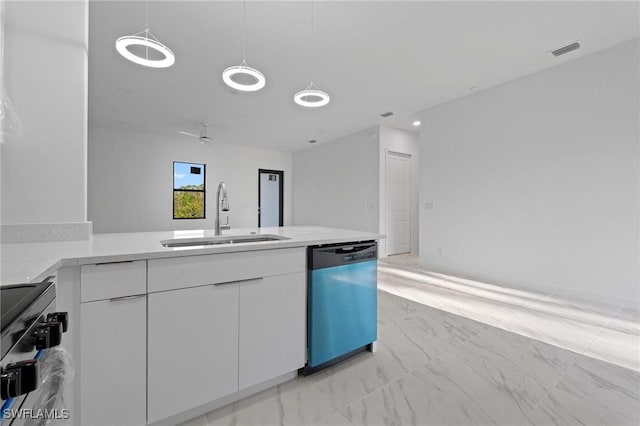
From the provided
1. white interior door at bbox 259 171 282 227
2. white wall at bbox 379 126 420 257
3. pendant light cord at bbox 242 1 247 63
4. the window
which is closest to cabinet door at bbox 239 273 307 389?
pendant light cord at bbox 242 1 247 63

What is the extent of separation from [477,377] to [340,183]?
5.38 m

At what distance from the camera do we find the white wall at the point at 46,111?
1386 mm

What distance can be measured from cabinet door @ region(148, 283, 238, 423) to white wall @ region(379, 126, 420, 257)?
458 cm

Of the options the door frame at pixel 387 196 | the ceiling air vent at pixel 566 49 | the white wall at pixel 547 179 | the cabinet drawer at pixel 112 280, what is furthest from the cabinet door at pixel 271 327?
the door frame at pixel 387 196

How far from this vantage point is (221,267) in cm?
137

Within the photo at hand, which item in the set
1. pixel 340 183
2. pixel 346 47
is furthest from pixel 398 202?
pixel 346 47

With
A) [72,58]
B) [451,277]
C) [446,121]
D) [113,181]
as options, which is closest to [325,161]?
[446,121]

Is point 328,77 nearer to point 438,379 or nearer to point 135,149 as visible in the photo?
point 438,379

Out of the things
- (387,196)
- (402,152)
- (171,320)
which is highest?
(402,152)

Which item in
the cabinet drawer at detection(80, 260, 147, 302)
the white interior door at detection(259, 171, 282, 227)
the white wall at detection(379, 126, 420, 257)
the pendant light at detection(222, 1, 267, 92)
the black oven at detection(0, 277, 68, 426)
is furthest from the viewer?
the white interior door at detection(259, 171, 282, 227)

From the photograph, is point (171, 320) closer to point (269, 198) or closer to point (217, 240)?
point (217, 240)

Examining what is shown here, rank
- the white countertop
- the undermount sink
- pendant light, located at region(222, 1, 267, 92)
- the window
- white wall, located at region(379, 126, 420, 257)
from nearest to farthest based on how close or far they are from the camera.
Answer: the white countertop < the undermount sink < pendant light, located at region(222, 1, 267, 92) < white wall, located at region(379, 126, 420, 257) < the window

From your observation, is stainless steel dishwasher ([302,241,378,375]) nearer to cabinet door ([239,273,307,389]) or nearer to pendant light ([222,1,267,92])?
cabinet door ([239,273,307,389])

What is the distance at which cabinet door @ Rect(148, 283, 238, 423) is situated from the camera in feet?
4.00
